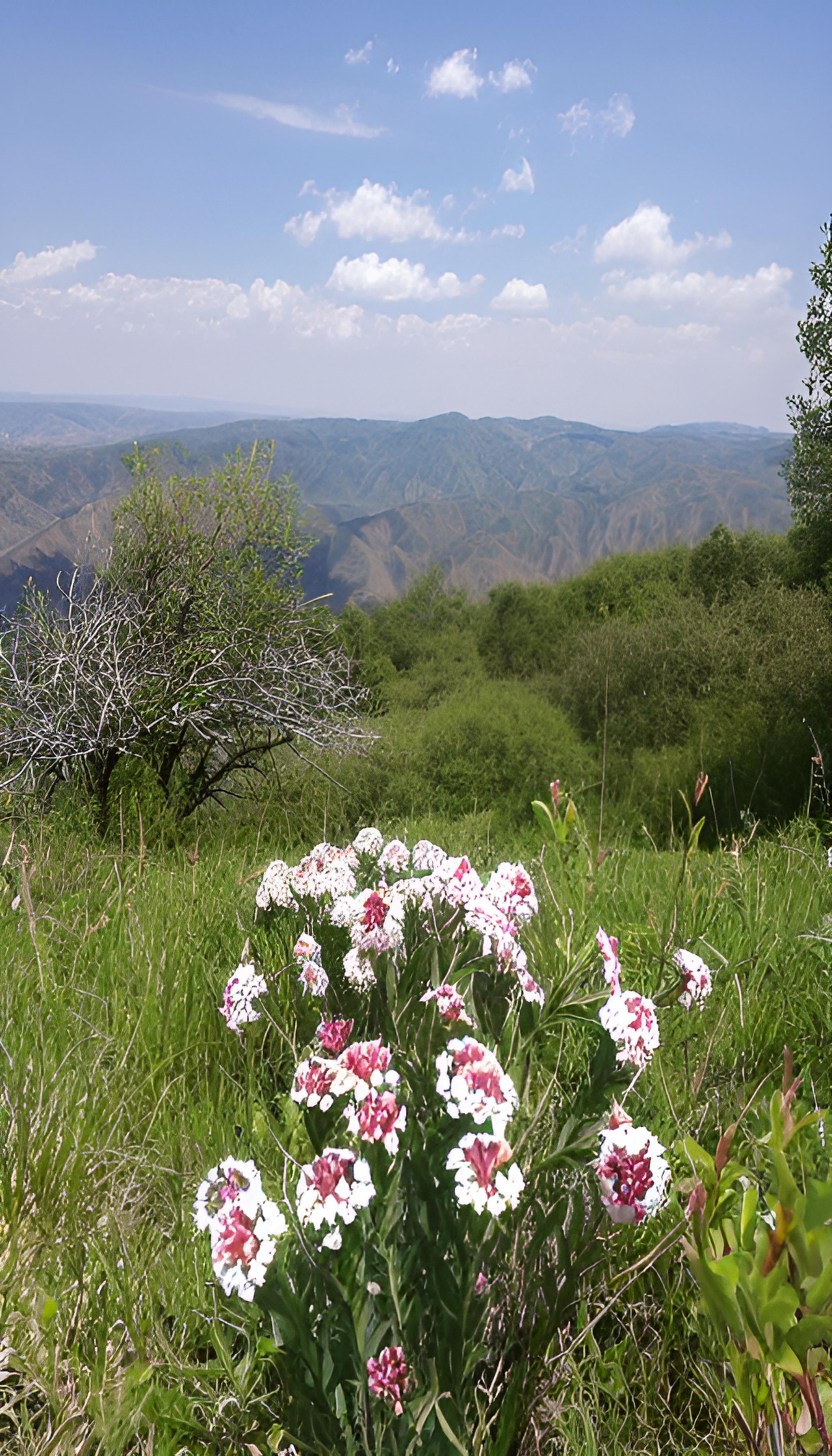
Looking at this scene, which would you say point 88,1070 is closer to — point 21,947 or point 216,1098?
point 216,1098

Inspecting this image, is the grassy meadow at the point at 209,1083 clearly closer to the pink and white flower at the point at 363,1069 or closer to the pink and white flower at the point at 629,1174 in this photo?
the pink and white flower at the point at 629,1174

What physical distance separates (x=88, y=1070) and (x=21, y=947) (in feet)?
3.63

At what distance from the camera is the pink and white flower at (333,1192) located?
1.03m

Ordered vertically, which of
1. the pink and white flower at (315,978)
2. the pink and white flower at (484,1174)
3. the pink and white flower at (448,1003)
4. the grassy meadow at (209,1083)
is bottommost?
the grassy meadow at (209,1083)

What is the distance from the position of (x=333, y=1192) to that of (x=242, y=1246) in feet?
0.40

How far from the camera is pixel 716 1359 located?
1408mm

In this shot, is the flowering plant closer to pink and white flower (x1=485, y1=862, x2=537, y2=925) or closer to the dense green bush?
pink and white flower (x1=485, y1=862, x2=537, y2=925)

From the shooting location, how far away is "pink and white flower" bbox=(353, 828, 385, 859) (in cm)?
223

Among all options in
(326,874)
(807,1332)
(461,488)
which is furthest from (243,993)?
(461,488)

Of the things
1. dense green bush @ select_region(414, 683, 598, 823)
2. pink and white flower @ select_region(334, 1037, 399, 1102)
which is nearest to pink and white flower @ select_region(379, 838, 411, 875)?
pink and white flower @ select_region(334, 1037, 399, 1102)

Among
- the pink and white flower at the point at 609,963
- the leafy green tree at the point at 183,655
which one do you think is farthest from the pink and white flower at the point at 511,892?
the leafy green tree at the point at 183,655

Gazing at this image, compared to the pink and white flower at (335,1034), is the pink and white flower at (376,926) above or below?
above

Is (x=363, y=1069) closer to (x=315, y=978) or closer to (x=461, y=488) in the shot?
(x=315, y=978)

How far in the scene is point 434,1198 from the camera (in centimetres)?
117
